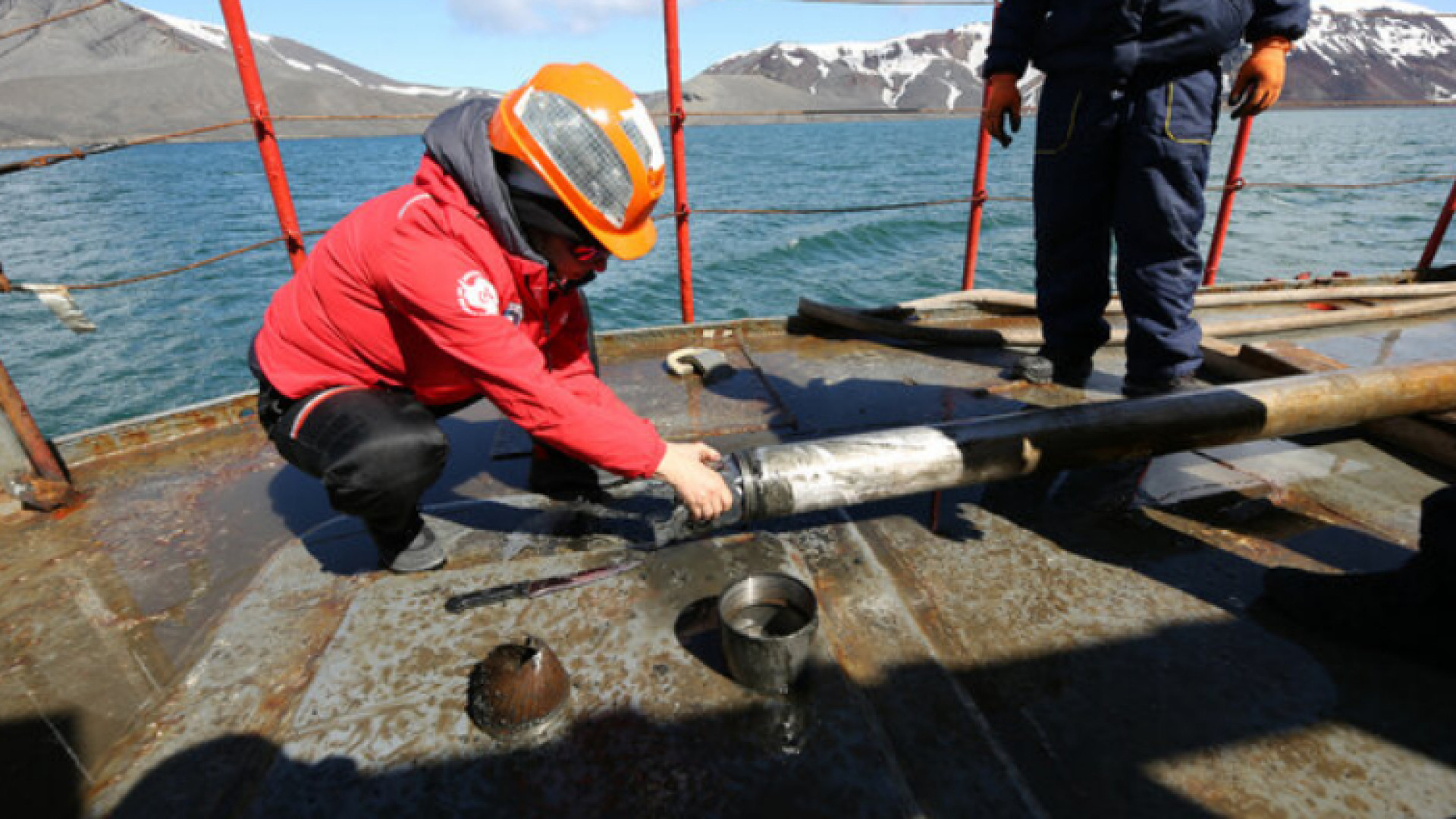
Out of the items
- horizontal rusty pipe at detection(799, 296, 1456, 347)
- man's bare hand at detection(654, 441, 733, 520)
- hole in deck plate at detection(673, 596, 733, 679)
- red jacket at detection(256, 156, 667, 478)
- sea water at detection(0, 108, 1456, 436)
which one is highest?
red jacket at detection(256, 156, 667, 478)

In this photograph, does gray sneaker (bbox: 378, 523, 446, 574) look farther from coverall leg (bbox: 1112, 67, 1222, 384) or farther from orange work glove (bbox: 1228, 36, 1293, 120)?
orange work glove (bbox: 1228, 36, 1293, 120)

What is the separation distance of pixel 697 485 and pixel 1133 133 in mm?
2377

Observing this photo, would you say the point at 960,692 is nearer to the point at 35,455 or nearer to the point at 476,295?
the point at 476,295

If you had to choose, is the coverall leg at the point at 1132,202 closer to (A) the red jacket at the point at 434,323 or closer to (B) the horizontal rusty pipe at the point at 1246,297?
(B) the horizontal rusty pipe at the point at 1246,297

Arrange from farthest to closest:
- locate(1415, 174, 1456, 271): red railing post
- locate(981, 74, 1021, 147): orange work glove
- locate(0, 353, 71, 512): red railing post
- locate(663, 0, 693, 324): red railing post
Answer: locate(1415, 174, 1456, 271): red railing post < locate(663, 0, 693, 324): red railing post < locate(981, 74, 1021, 147): orange work glove < locate(0, 353, 71, 512): red railing post

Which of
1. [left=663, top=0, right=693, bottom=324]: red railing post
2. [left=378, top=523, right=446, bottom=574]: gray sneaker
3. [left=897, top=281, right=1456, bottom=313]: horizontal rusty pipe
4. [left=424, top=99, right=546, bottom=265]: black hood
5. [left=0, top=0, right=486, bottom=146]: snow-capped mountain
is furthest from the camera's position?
[left=0, top=0, right=486, bottom=146]: snow-capped mountain

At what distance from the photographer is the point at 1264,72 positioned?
248 cm

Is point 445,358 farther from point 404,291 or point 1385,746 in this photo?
point 1385,746

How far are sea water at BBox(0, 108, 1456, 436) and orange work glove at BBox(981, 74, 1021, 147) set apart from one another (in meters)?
1.81

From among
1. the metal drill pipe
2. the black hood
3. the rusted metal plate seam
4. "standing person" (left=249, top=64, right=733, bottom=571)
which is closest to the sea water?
the metal drill pipe

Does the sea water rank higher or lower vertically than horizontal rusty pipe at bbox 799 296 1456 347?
lower

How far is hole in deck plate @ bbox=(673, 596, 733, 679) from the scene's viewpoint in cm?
149

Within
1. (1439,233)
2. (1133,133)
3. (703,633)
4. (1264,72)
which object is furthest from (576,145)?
(1439,233)

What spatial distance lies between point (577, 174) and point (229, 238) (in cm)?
2654
